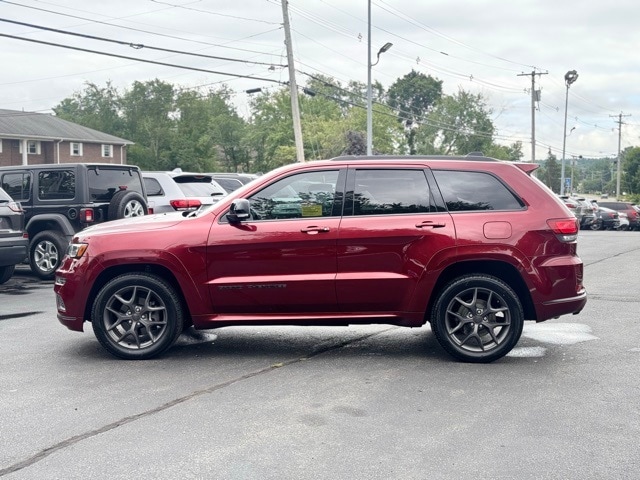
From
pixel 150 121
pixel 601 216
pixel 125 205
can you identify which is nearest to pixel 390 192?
pixel 125 205

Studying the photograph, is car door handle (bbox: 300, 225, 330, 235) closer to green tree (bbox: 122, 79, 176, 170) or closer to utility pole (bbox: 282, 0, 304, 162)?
utility pole (bbox: 282, 0, 304, 162)

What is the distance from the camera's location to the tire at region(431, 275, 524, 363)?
6.57m

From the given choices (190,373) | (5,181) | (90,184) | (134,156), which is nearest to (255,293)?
(190,373)

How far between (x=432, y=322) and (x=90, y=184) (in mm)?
8141

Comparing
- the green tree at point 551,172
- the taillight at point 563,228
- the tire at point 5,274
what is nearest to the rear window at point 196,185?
the tire at point 5,274

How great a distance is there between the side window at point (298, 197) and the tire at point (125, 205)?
244 inches

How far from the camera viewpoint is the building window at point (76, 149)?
59125 millimetres

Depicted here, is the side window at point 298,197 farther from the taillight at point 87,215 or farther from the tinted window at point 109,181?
the tinted window at point 109,181

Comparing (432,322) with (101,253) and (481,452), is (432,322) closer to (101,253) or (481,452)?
Answer: (481,452)

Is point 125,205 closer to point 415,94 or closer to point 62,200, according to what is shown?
point 62,200

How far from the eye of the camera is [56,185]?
1307 centimetres

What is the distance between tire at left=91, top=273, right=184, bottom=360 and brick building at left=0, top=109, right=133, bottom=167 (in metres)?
48.9

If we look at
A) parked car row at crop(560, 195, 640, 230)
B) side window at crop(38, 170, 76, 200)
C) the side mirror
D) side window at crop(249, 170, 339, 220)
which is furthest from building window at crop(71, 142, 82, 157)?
the side mirror

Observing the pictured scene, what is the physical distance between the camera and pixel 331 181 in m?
6.82
